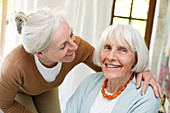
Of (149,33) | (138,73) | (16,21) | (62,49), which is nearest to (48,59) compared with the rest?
(62,49)

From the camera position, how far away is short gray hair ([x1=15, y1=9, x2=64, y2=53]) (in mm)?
1475

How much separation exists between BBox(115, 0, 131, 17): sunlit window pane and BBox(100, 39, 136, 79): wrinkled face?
187cm

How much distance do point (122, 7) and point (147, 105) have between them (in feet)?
6.81

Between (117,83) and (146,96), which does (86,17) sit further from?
(146,96)

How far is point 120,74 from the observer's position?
147 cm

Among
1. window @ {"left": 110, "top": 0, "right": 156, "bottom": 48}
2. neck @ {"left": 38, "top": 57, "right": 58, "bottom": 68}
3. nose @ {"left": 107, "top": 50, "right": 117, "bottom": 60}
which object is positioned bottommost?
neck @ {"left": 38, "top": 57, "right": 58, "bottom": 68}

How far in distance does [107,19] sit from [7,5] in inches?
45.4

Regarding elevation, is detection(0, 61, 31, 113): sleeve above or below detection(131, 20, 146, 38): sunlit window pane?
below

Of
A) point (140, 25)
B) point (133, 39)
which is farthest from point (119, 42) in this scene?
point (140, 25)

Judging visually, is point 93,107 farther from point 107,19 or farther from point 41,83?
point 107,19

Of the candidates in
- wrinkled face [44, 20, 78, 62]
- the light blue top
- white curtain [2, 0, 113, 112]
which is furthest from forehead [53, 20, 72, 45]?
white curtain [2, 0, 113, 112]

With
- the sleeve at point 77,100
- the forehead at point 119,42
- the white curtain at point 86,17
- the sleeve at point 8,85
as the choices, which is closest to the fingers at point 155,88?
the forehead at point 119,42

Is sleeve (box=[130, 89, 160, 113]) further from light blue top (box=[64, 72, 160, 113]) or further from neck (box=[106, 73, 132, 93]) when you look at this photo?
neck (box=[106, 73, 132, 93])

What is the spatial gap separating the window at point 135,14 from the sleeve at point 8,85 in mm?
1898
